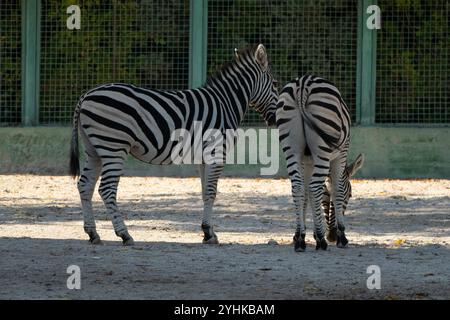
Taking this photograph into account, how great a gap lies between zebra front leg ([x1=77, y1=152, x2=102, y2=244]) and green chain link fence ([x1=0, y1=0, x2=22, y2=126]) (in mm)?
8405

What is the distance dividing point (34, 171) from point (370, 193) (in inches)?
236

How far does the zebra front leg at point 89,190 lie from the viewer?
1127cm

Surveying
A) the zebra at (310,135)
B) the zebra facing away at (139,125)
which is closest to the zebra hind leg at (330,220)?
the zebra at (310,135)

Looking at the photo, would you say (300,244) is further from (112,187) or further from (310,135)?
(112,187)

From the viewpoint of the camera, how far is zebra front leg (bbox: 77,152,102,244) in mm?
11266

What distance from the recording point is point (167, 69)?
19250 millimetres

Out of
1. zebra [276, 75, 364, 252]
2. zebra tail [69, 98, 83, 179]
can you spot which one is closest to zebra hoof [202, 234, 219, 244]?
zebra [276, 75, 364, 252]

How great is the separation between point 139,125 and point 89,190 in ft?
2.73

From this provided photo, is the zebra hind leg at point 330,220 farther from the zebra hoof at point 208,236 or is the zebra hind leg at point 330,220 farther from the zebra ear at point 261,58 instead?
the zebra ear at point 261,58

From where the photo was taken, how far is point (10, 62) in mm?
19625

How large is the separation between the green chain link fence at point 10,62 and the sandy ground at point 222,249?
2.97 metres

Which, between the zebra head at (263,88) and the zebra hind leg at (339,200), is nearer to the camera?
the zebra hind leg at (339,200)

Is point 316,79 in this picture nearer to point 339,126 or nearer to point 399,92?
point 339,126

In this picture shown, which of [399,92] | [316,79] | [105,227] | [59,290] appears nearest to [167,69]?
[399,92]
